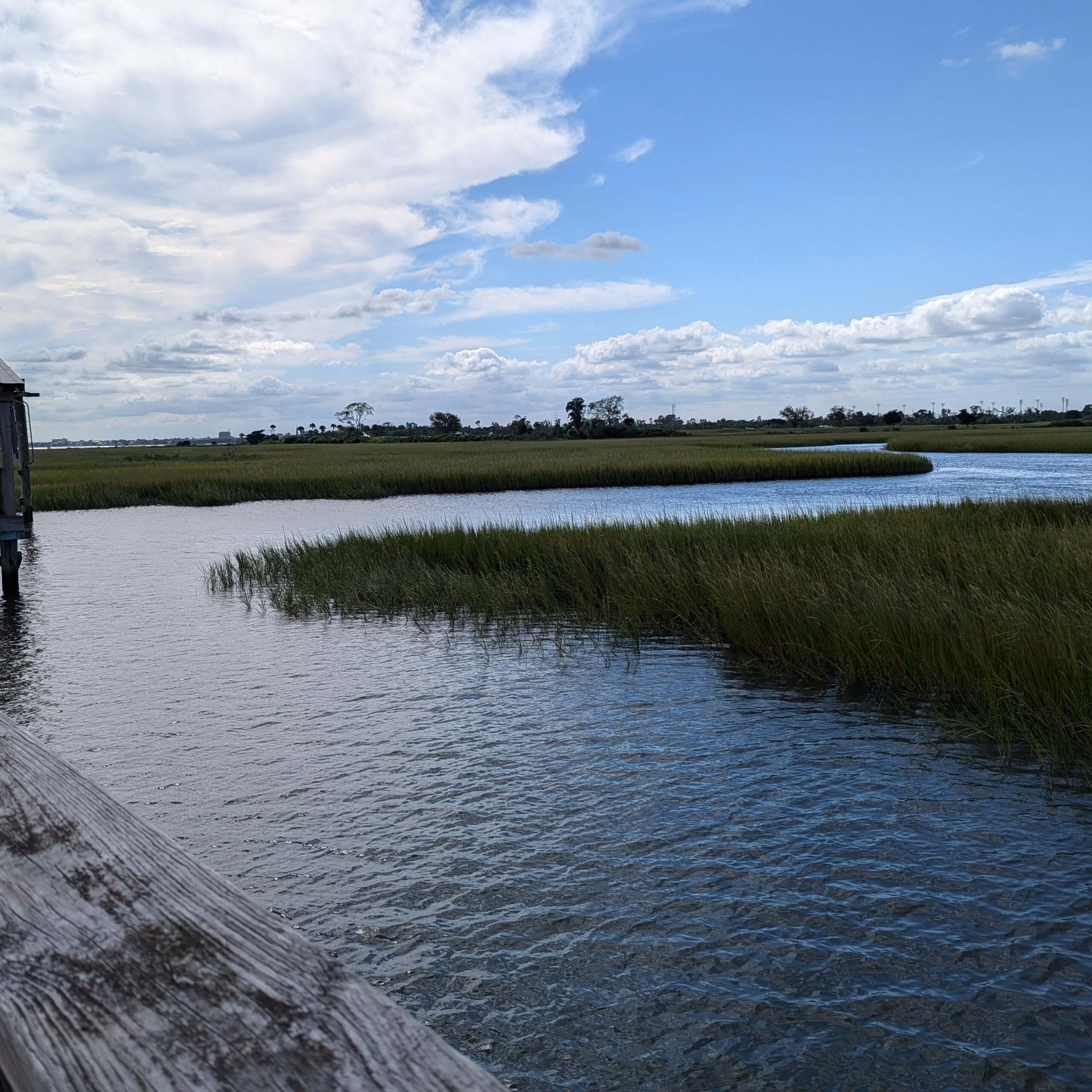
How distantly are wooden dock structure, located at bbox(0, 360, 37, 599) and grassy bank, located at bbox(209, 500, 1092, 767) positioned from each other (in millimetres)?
3866

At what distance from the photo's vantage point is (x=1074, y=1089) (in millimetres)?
4070

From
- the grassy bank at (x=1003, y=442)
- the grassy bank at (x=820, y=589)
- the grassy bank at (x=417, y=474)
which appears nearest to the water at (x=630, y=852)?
the grassy bank at (x=820, y=589)

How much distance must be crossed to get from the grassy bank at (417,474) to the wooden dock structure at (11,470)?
2134cm

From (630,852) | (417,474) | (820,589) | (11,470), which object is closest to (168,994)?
(630,852)

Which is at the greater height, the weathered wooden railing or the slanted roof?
the slanted roof

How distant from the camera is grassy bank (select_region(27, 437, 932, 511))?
41688 mm

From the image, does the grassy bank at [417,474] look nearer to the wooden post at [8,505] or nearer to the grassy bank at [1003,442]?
the grassy bank at [1003,442]

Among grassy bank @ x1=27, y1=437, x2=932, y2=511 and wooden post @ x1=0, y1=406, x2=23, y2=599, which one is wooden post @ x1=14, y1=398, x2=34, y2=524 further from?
grassy bank @ x1=27, y1=437, x2=932, y2=511

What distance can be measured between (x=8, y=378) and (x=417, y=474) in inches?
1089

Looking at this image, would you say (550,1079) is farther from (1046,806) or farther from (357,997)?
(1046,806)

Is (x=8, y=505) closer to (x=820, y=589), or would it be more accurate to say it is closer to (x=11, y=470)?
(x=11, y=470)

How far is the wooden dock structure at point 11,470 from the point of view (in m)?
17.8

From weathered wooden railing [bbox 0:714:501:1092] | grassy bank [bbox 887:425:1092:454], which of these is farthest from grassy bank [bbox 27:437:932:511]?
weathered wooden railing [bbox 0:714:501:1092]

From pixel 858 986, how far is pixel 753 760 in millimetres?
3319
